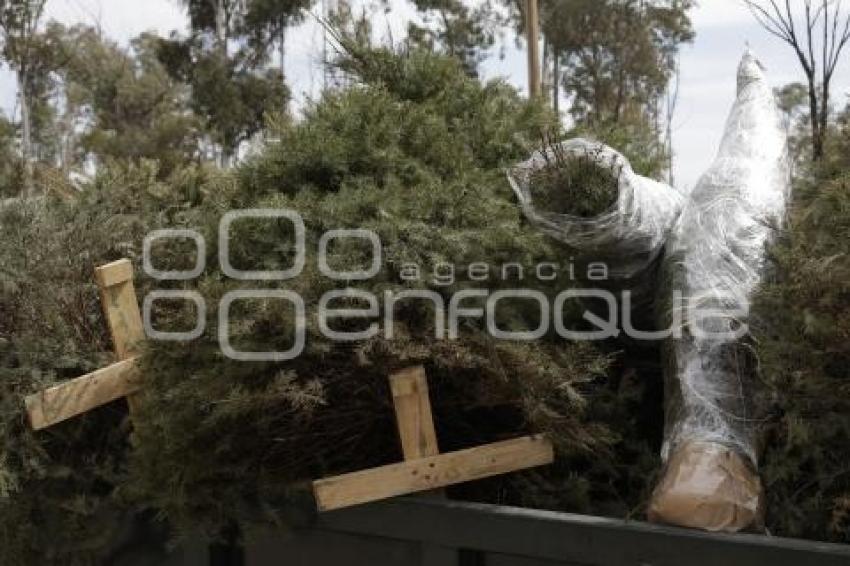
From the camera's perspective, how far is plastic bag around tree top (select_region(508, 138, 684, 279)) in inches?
93.3

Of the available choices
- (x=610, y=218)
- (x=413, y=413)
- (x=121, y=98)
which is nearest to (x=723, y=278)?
(x=610, y=218)

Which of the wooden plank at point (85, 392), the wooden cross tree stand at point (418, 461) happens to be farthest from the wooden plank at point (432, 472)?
the wooden plank at point (85, 392)

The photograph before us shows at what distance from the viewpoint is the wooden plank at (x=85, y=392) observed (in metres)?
2.75

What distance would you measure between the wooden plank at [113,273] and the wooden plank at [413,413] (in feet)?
3.24

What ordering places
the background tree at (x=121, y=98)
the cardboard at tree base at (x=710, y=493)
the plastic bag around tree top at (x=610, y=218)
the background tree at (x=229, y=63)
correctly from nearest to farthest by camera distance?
1. the cardboard at tree base at (x=710, y=493)
2. the plastic bag around tree top at (x=610, y=218)
3. the background tree at (x=229, y=63)
4. the background tree at (x=121, y=98)

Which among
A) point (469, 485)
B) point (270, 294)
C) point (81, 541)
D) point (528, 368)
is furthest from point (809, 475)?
point (81, 541)

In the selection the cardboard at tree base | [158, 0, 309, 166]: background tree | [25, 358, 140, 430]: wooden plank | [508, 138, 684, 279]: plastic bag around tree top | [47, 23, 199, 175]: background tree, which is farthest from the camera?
[47, 23, 199, 175]: background tree

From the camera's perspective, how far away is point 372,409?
2459 millimetres

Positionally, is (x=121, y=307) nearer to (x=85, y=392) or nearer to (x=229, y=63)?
(x=85, y=392)

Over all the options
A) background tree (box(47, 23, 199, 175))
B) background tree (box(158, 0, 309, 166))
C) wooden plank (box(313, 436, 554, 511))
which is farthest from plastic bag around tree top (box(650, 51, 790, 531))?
background tree (box(47, 23, 199, 175))

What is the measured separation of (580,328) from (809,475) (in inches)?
31.3

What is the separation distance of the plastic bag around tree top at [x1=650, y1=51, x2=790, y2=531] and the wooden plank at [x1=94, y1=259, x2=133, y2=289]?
1537 millimetres
